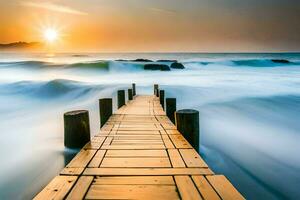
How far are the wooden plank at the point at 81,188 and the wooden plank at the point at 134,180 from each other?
0.06 meters

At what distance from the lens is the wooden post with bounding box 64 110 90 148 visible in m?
3.88

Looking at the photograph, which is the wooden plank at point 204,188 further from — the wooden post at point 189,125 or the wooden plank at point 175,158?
the wooden post at point 189,125

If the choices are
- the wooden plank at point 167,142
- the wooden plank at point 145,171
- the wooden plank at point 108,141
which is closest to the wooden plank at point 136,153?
the wooden plank at point 167,142

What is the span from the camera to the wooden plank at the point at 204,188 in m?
2.07

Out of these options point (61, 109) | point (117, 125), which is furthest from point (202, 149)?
point (61, 109)

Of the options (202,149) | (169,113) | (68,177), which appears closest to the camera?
(68,177)

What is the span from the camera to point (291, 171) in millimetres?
5102

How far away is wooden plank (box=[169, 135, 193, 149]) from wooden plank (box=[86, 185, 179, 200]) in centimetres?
125

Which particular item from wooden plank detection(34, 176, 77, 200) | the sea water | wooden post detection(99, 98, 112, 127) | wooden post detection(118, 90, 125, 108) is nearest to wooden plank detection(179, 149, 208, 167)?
wooden plank detection(34, 176, 77, 200)

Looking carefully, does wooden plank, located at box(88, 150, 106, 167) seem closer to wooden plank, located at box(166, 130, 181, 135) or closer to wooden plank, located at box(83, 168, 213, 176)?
wooden plank, located at box(83, 168, 213, 176)

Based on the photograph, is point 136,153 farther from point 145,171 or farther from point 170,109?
point 170,109

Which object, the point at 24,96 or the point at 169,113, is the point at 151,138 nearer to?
the point at 169,113

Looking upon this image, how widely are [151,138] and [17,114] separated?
9.23 m

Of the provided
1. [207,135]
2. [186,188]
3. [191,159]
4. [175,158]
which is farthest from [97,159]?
[207,135]
